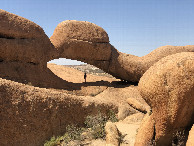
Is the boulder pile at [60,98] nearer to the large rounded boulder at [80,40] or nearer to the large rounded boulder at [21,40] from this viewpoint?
the large rounded boulder at [21,40]

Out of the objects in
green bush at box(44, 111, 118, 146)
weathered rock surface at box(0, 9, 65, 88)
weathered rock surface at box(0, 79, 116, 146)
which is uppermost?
weathered rock surface at box(0, 9, 65, 88)

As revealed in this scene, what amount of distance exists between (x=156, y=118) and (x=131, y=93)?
11408mm

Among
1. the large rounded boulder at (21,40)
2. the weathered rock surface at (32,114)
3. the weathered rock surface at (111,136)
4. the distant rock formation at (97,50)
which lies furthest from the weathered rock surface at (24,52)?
the weathered rock surface at (111,136)

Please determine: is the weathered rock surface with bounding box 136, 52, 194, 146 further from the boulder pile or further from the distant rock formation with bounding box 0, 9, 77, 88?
the distant rock formation with bounding box 0, 9, 77, 88

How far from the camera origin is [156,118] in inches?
201

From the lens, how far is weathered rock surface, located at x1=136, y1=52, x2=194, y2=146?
4.61m

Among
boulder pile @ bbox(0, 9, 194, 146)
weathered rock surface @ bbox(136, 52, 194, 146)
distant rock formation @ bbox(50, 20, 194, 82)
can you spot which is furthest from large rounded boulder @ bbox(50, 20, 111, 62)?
weathered rock surface @ bbox(136, 52, 194, 146)

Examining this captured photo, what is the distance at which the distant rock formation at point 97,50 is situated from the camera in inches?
635

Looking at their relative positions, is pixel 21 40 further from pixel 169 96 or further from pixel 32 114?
pixel 169 96

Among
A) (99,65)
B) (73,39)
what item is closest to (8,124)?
(73,39)

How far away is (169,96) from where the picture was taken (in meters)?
4.72

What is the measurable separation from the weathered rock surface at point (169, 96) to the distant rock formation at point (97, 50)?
11812mm

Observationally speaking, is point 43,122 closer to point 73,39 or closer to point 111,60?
point 73,39

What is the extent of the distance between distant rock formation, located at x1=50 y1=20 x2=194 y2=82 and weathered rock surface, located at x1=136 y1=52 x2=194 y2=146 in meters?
11.8
